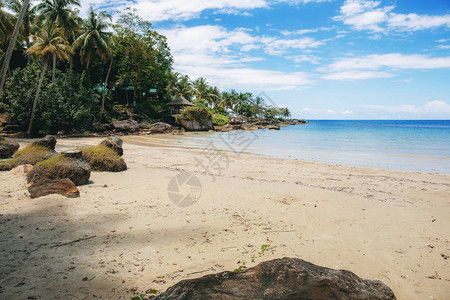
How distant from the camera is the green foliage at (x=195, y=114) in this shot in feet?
140

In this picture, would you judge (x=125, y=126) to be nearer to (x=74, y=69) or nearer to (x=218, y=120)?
(x=74, y=69)

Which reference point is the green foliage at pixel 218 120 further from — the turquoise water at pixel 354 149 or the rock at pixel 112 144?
the rock at pixel 112 144

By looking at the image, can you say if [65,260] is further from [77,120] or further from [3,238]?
[77,120]

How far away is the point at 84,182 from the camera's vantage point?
Result: 261 inches

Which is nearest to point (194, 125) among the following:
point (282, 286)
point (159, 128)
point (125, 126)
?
point (159, 128)

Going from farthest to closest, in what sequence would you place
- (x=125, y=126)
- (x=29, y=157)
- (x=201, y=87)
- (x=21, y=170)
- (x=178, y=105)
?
(x=201, y=87) < (x=178, y=105) < (x=125, y=126) < (x=29, y=157) < (x=21, y=170)

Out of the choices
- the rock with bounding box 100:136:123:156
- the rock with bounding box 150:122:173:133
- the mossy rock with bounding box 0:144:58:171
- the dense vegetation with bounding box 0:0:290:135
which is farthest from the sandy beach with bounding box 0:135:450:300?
the rock with bounding box 150:122:173:133

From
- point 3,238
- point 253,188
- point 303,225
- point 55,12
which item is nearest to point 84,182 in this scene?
point 3,238

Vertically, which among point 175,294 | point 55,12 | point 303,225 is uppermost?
point 55,12

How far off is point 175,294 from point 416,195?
7.51 meters

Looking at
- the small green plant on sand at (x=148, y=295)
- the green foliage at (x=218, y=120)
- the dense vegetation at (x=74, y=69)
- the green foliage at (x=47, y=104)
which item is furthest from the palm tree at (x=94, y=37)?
the small green plant on sand at (x=148, y=295)

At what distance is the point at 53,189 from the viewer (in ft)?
17.8

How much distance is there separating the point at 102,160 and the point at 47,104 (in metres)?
20.9

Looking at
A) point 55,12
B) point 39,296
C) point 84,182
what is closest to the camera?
point 39,296
